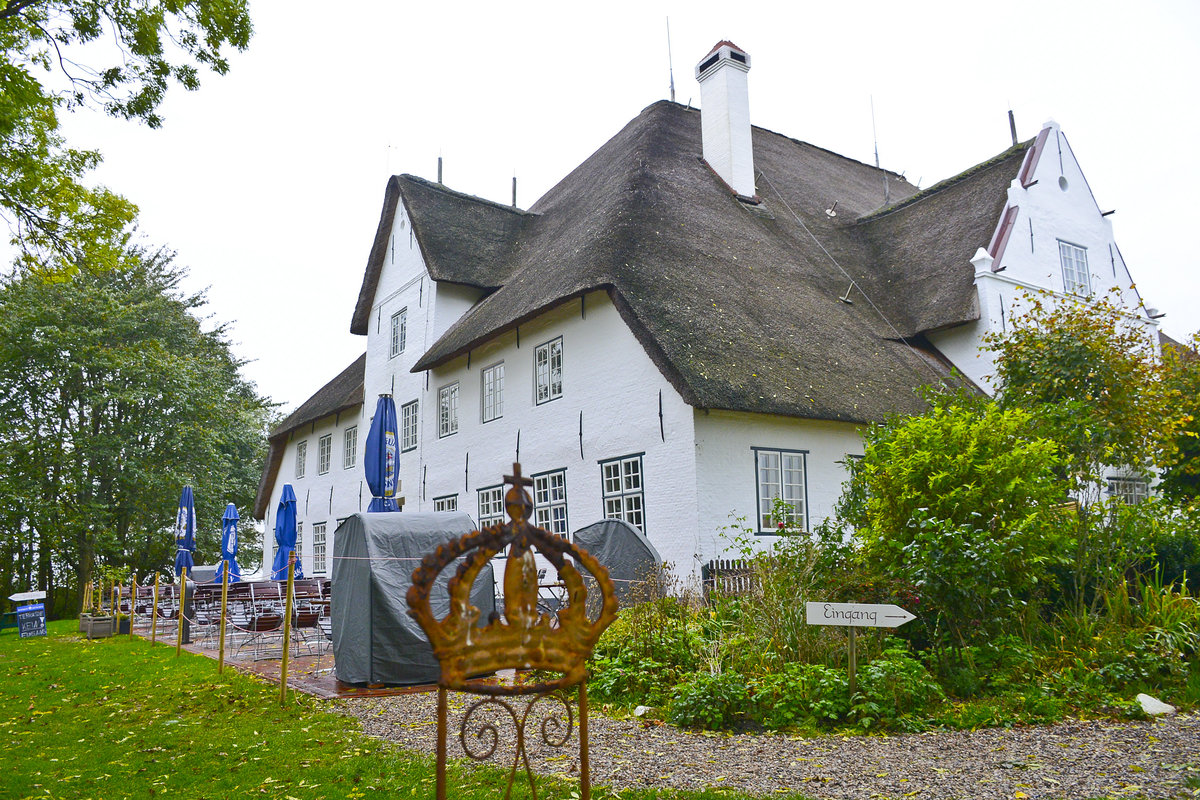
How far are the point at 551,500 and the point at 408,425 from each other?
674cm

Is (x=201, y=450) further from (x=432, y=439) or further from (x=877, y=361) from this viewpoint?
(x=877, y=361)

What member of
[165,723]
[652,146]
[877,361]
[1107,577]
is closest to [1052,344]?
[877,361]

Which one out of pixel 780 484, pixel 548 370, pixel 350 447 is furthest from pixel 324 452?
pixel 780 484

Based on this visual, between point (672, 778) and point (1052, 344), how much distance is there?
1027cm

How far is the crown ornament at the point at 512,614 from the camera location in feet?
11.2

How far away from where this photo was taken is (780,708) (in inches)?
270

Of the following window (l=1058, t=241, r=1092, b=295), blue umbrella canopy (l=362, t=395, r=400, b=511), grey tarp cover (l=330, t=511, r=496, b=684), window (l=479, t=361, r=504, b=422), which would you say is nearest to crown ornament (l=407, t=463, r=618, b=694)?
grey tarp cover (l=330, t=511, r=496, b=684)

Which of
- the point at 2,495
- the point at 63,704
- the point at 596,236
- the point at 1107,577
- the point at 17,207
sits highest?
the point at 596,236

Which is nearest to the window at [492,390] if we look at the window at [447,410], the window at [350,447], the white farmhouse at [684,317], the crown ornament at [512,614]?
the white farmhouse at [684,317]

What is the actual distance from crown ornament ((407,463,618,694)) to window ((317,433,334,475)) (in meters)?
22.6

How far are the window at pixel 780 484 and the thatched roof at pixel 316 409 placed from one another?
42.5ft

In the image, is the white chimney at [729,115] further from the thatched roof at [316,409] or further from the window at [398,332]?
the thatched roof at [316,409]

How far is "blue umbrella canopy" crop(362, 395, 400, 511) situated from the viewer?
12555 millimetres

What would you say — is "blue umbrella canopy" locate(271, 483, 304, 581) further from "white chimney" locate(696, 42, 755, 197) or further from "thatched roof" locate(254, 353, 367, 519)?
"white chimney" locate(696, 42, 755, 197)
